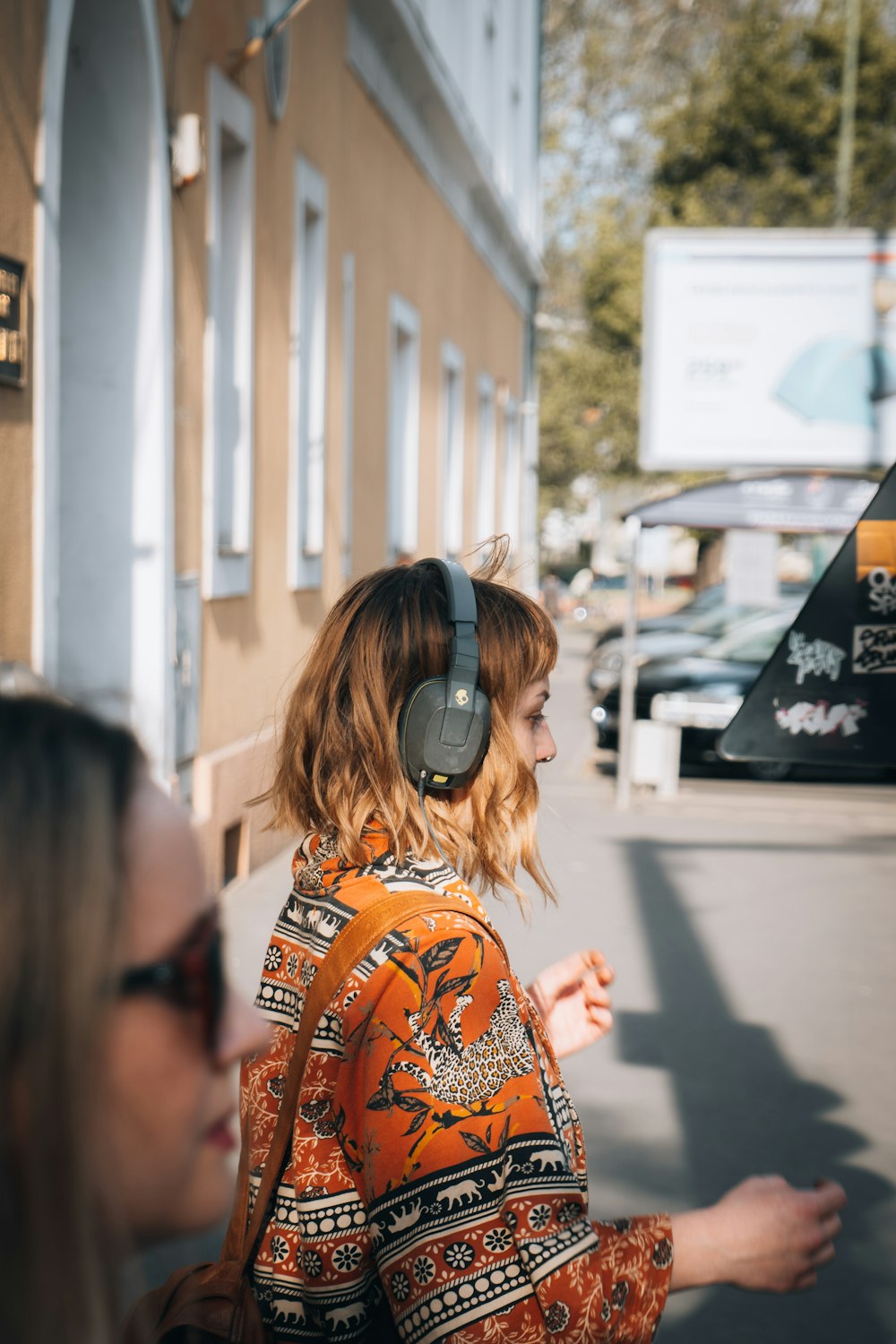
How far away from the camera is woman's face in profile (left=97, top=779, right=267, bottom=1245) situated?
891 millimetres

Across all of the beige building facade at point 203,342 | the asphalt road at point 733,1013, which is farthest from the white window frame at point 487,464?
the asphalt road at point 733,1013

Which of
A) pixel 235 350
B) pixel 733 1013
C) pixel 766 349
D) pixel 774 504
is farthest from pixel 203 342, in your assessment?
pixel 766 349

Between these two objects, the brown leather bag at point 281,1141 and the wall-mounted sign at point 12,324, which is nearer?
the brown leather bag at point 281,1141

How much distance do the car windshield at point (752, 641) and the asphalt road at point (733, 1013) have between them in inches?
94.2

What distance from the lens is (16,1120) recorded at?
0.81 meters

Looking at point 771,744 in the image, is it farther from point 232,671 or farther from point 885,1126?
point 232,671

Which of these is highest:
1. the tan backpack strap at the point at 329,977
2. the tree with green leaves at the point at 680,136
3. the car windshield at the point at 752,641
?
the tree with green leaves at the point at 680,136

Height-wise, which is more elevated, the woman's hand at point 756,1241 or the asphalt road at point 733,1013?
the woman's hand at point 756,1241

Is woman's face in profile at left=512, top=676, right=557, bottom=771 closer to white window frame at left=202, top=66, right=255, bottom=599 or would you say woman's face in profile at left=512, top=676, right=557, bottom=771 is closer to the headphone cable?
the headphone cable

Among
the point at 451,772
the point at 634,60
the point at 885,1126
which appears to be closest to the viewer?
the point at 451,772

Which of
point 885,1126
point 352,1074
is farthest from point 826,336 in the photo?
point 352,1074

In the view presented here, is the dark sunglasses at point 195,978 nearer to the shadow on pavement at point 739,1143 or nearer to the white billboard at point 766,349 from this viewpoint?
the shadow on pavement at point 739,1143

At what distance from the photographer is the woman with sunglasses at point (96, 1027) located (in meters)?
0.81

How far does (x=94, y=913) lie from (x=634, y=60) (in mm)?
33455
